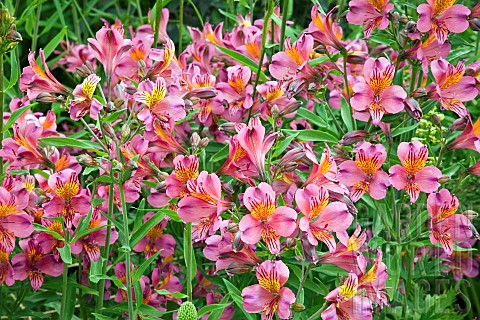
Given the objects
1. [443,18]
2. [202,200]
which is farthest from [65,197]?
[443,18]

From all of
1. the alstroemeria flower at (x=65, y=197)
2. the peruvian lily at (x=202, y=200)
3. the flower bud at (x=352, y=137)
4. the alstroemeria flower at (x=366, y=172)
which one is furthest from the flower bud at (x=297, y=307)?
the alstroemeria flower at (x=65, y=197)

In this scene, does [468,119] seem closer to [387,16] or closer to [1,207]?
[387,16]

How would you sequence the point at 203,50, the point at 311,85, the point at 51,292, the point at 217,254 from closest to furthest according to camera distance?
the point at 217,254, the point at 311,85, the point at 51,292, the point at 203,50

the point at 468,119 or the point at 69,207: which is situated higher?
the point at 468,119

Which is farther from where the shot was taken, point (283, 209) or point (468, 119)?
point (468, 119)

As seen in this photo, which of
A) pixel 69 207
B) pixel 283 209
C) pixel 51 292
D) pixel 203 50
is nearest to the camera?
pixel 283 209

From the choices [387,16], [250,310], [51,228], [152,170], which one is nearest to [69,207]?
[51,228]

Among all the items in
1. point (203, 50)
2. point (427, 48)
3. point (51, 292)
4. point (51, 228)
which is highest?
point (427, 48)
